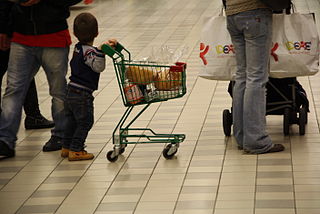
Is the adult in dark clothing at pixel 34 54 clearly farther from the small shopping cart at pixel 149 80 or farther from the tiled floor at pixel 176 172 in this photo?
the small shopping cart at pixel 149 80

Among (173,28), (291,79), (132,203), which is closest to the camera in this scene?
(132,203)

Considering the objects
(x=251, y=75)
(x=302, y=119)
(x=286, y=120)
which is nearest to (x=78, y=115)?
(x=251, y=75)

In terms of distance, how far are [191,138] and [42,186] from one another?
1630mm

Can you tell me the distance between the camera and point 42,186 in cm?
584

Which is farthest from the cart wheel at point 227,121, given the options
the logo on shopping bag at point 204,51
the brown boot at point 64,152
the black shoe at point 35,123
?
the black shoe at point 35,123

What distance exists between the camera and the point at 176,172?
19.6ft

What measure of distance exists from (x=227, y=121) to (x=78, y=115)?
1.36 meters

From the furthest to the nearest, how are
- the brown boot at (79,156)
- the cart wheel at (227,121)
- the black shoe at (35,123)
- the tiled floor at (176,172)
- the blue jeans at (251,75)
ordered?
the black shoe at (35,123) → the cart wheel at (227,121) → the brown boot at (79,156) → the blue jeans at (251,75) → the tiled floor at (176,172)

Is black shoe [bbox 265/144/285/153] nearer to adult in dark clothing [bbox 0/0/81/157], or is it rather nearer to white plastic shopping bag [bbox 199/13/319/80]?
white plastic shopping bag [bbox 199/13/319/80]

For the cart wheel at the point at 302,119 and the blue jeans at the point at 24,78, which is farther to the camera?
the cart wheel at the point at 302,119

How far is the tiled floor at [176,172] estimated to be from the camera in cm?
527

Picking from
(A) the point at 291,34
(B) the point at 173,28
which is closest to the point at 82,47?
(A) the point at 291,34

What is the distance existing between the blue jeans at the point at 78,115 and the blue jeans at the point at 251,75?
1230 millimetres

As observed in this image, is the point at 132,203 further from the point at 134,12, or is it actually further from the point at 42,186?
the point at 134,12
